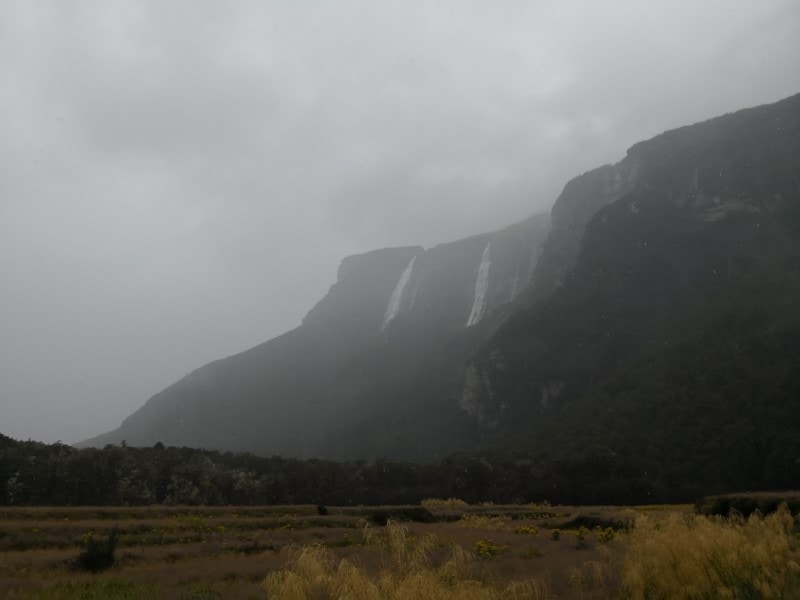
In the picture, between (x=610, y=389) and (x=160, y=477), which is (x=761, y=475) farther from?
(x=160, y=477)

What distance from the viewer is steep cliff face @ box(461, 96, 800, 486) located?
9550 cm

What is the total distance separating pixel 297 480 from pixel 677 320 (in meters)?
93.6

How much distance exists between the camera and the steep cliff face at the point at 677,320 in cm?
9550

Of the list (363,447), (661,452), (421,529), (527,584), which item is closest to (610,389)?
(661,452)

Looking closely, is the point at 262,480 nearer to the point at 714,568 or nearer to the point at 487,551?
the point at 487,551

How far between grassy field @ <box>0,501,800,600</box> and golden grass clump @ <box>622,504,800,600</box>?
0.02 metres

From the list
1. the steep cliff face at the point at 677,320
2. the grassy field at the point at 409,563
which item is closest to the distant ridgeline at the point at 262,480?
the steep cliff face at the point at 677,320

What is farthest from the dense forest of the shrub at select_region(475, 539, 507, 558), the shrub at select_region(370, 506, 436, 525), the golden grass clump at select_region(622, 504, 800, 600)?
the golden grass clump at select_region(622, 504, 800, 600)

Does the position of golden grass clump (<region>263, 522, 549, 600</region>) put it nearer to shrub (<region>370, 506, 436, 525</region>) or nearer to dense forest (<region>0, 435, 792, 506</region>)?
shrub (<region>370, 506, 436, 525</region>)

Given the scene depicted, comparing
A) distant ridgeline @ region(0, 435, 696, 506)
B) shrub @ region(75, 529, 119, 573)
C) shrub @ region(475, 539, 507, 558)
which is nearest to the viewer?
shrub @ region(75, 529, 119, 573)

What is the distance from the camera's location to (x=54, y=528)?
2727cm

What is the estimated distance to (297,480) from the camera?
7119 centimetres

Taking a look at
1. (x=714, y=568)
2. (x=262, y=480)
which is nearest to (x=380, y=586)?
(x=714, y=568)

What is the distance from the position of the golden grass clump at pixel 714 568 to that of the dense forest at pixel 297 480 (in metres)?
57.6
